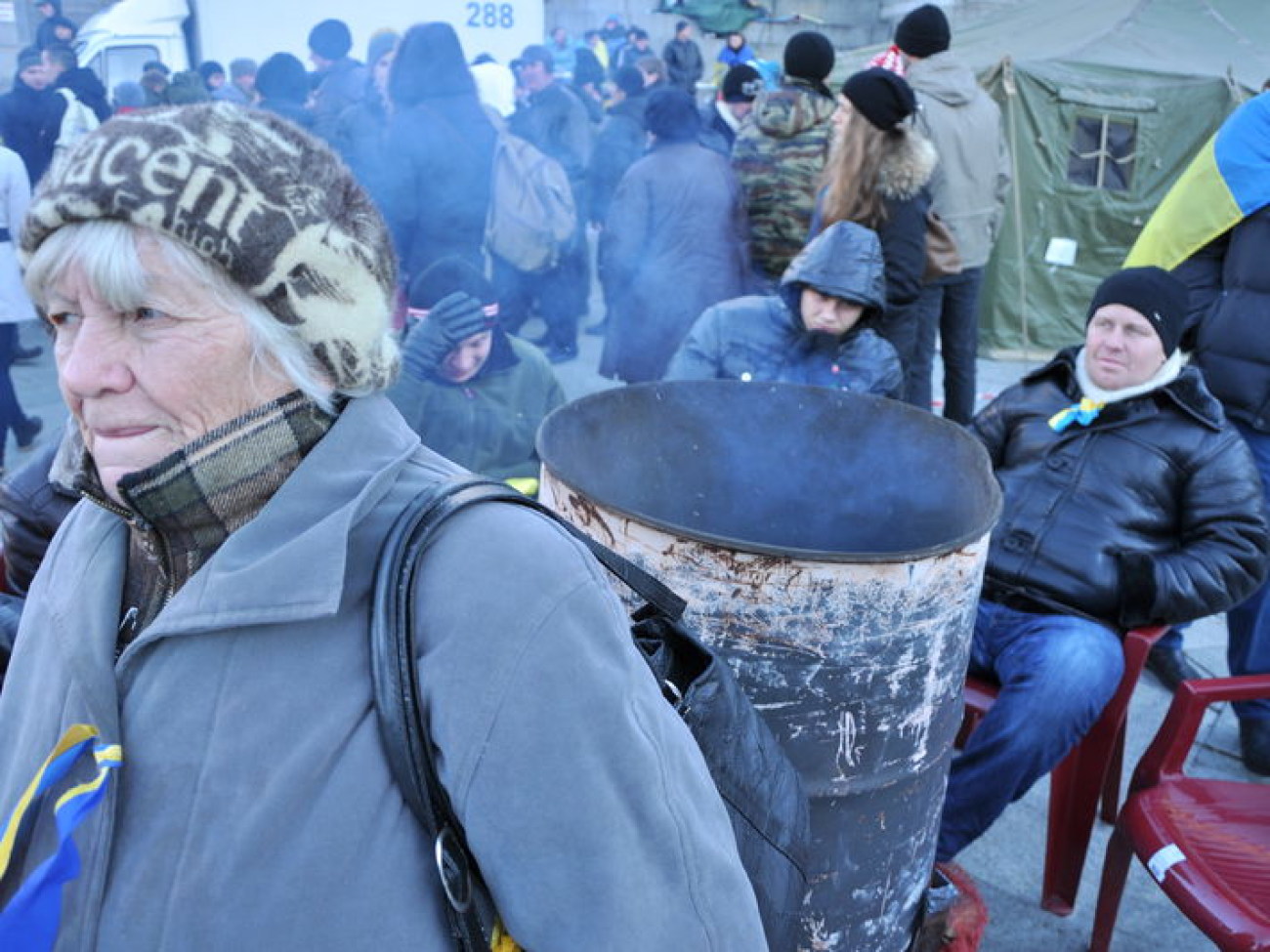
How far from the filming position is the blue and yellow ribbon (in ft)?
9.79

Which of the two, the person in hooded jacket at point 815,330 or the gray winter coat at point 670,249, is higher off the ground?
the person in hooded jacket at point 815,330

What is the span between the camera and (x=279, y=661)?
3.56ft

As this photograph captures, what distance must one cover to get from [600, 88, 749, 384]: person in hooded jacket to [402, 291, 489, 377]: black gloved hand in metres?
1.66

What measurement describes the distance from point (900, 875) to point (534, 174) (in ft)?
A: 15.4

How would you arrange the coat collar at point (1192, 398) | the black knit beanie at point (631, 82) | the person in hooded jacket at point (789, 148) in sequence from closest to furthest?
the coat collar at point (1192, 398), the person in hooded jacket at point (789, 148), the black knit beanie at point (631, 82)

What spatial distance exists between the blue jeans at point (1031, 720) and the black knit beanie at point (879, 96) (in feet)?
7.10

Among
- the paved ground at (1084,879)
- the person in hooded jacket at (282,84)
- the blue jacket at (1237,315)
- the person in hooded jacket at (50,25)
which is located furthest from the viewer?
the person in hooded jacket at (50,25)

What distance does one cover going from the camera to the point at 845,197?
4266mm

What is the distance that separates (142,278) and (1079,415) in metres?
2.52

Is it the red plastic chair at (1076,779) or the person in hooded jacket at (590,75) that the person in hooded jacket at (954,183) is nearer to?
the red plastic chair at (1076,779)

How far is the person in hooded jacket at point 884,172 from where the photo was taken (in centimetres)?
414

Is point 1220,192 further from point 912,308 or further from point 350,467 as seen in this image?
point 350,467

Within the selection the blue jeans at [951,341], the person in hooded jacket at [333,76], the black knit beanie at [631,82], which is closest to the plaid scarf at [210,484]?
the blue jeans at [951,341]

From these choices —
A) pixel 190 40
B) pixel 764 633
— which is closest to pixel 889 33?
pixel 190 40
